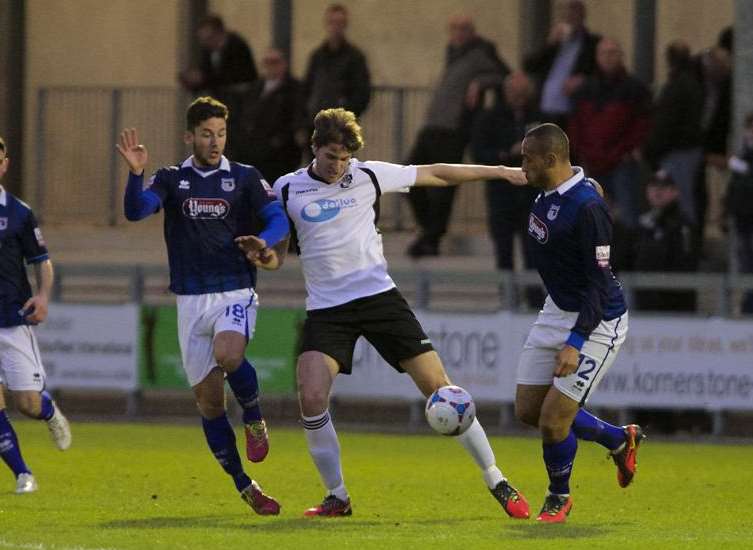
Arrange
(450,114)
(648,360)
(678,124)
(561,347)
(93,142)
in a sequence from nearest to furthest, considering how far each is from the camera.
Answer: (561,347), (648,360), (678,124), (450,114), (93,142)

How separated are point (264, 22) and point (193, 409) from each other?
695 centimetres

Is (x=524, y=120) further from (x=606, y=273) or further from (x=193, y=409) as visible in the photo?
(x=606, y=273)

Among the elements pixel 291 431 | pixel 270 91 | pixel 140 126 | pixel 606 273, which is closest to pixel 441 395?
pixel 606 273

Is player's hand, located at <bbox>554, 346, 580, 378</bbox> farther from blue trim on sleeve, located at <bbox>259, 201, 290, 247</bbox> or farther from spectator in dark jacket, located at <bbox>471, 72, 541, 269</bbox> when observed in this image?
spectator in dark jacket, located at <bbox>471, 72, 541, 269</bbox>

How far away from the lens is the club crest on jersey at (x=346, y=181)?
1014 cm

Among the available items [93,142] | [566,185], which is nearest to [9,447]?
[566,185]

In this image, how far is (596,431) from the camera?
10.6 metres

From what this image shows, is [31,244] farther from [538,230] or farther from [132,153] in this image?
[538,230]

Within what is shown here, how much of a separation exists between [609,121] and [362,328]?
765 centimetres

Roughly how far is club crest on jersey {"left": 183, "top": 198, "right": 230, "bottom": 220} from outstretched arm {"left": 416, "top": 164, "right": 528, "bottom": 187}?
1.15 metres

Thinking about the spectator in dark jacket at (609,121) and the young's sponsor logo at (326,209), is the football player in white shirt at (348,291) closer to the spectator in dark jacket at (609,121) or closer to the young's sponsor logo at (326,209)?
the young's sponsor logo at (326,209)

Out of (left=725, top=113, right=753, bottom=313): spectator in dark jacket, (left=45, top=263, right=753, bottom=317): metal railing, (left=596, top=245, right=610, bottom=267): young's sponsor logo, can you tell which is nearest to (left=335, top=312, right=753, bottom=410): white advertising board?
(left=45, top=263, right=753, bottom=317): metal railing

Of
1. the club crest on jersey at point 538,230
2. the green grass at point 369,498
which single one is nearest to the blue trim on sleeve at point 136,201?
the green grass at point 369,498

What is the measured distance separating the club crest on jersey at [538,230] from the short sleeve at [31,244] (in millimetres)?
3546
